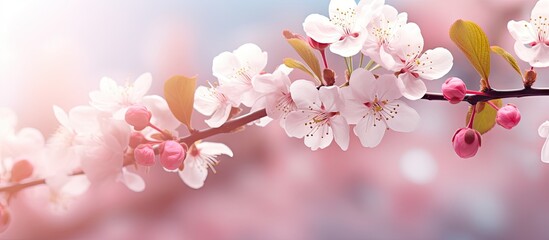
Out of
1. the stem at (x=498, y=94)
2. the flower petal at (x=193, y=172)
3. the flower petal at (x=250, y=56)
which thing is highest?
the flower petal at (x=250, y=56)

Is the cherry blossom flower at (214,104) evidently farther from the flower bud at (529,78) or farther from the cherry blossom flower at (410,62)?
the flower bud at (529,78)

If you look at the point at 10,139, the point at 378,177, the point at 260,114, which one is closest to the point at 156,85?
the point at 378,177

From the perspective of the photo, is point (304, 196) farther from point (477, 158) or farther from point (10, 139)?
point (10, 139)

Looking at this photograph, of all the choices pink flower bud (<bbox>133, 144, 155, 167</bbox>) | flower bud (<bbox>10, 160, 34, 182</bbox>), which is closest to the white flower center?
pink flower bud (<bbox>133, 144, 155, 167</bbox>)

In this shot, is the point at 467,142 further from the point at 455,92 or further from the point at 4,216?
the point at 4,216

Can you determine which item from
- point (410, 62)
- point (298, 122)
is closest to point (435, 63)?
point (410, 62)

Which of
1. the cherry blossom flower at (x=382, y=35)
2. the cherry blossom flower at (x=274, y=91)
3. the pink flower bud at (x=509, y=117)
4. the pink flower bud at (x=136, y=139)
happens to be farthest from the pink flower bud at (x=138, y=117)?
the pink flower bud at (x=509, y=117)
